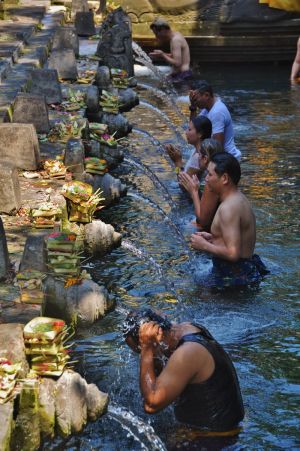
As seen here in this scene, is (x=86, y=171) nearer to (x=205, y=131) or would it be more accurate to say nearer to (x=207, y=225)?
(x=205, y=131)

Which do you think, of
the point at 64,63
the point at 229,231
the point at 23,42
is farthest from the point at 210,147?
the point at 23,42

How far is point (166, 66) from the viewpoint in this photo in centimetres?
2008

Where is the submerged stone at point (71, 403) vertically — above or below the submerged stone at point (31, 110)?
above

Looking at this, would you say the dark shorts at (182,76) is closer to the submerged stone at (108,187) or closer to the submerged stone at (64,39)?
the submerged stone at (64,39)

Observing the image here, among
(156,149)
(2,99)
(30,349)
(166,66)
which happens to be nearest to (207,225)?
(30,349)

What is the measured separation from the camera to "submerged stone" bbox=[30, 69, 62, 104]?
43.2 feet

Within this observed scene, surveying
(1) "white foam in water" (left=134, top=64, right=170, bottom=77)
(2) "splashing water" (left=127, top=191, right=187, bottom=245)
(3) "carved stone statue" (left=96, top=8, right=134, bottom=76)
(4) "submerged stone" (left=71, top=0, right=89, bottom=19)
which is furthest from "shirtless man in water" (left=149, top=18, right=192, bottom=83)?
(2) "splashing water" (left=127, top=191, right=187, bottom=245)

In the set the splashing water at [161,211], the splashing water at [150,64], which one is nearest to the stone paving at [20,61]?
the splashing water at [161,211]

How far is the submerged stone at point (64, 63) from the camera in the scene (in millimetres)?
15008

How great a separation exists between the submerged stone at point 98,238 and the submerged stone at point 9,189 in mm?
720

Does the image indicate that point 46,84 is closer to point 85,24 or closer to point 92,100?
point 92,100

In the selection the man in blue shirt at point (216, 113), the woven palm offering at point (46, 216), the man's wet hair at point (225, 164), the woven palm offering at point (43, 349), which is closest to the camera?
the woven palm offering at point (43, 349)

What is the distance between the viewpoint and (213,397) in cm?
569

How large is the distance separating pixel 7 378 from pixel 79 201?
347cm
